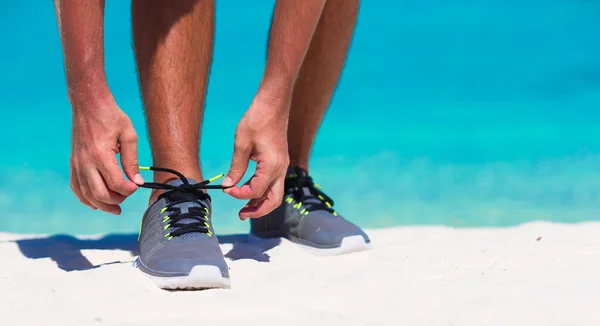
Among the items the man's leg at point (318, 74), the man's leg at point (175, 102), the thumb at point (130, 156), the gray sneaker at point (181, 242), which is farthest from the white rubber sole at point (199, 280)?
the man's leg at point (318, 74)

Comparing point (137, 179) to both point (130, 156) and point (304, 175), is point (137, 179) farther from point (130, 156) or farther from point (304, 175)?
point (304, 175)

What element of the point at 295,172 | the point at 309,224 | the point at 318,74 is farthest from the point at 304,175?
the point at 318,74

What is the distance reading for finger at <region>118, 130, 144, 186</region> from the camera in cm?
124


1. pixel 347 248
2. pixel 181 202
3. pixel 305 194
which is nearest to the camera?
pixel 181 202

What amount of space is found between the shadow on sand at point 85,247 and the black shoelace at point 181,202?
20 cm

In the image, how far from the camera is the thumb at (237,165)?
1326mm

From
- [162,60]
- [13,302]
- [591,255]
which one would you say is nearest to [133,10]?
[162,60]

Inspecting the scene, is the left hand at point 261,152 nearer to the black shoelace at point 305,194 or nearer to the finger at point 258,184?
the finger at point 258,184

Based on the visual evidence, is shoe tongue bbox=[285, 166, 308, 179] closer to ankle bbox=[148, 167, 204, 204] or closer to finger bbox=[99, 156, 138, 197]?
ankle bbox=[148, 167, 204, 204]

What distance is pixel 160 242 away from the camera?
132 centimetres

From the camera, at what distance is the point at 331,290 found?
1.17 meters

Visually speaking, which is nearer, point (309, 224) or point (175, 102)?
point (175, 102)

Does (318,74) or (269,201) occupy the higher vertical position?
(318,74)

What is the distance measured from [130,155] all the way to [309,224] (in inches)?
23.8
